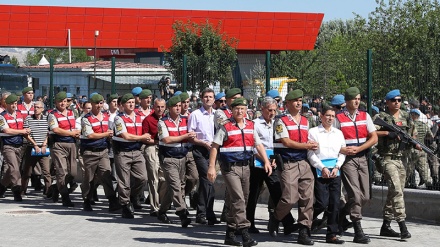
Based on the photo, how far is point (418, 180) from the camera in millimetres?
15367

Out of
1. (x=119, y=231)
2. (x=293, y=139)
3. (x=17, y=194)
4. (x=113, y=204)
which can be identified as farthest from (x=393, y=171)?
(x=17, y=194)

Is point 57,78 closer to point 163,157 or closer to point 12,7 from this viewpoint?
point 163,157

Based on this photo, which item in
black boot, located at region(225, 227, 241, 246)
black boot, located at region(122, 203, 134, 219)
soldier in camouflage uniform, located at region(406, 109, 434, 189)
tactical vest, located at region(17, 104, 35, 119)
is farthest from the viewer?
tactical vest, located at region(17, 104, 35, 119)

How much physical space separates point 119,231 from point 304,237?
2.76 m

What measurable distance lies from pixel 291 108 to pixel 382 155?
1.47 m

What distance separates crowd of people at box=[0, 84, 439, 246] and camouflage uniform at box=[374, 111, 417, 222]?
1 cm

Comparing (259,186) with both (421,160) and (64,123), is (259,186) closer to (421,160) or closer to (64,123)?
(421,160)

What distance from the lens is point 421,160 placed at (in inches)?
635

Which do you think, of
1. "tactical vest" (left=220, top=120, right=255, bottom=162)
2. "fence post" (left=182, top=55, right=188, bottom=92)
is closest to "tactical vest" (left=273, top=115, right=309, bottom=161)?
"tactical vest" (left=220, top=120, right=255, bottom=162)

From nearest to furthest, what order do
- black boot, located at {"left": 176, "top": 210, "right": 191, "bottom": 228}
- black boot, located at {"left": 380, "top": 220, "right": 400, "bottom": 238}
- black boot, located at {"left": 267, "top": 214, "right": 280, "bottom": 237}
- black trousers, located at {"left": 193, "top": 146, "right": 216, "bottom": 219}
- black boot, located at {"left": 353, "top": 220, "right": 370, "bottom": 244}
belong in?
black boot, located at {"left": 353, "top": 220, "right": 370, "bottom": 244}, black boot, located at {"left": 380, "top": 220, "right": 400, "bottom": 238}, black boot, located at {"left": 267, "top": 214, "right": 280, "bottom": 237}, black boot, located at {"left": 176, "top": 210, "right": 191, "bottom": 228}, black trousers, located at {"left": 193, "top": 146, "right": 216, "bottom": 219}

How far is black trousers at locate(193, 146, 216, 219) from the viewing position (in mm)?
13867

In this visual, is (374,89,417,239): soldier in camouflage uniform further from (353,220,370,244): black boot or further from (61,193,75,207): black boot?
(61,193,75,207): black boot

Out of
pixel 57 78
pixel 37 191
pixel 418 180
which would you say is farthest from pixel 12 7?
pixel 418 180

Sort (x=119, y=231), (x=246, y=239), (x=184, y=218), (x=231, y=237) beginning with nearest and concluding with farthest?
(x=246, y=239)
(x=231, y=237)
(x=119, y=231)
(x=184, y=218)
